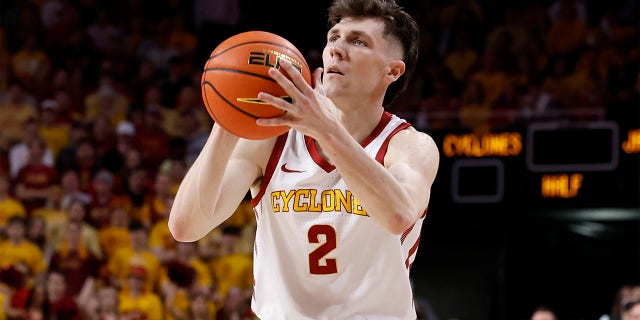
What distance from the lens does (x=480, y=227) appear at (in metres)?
9.20

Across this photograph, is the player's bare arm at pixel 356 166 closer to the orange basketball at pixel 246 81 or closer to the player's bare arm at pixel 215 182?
the orange basketball at pixel 246 81

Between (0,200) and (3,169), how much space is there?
72 cm

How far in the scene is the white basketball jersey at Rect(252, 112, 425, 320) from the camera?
11.5ft

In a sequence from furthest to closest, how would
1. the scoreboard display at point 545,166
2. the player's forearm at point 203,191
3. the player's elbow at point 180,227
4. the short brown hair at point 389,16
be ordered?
the scoreboard display at point 545,166 → the short brown hair at point 389,16 → the player's elbow at point 180,227 → the player's forearm at point 203,191

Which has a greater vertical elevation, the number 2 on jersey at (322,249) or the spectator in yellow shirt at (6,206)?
the number 2 on jersey at (322,249)

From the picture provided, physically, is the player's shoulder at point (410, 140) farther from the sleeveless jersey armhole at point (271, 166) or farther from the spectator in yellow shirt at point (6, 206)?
the spectator in yellow shirt at point (6, 206)

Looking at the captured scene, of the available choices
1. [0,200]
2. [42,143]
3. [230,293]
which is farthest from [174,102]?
[230,293]

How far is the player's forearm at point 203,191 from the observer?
10.6 ft

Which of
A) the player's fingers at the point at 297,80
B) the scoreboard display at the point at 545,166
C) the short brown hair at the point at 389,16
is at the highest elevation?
the short brown hair at the point at 389,16

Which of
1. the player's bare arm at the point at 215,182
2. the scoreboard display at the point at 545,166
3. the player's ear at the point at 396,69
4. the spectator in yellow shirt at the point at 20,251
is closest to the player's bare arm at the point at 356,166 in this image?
the player's bare arm at the point at 215,182

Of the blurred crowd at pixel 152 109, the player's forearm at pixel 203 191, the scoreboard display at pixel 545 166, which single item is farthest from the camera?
the blurred crowd at pixel 152 109

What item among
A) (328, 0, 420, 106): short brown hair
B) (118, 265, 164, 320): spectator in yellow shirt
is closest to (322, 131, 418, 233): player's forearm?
(328, 0, 420, 106): short brown hair

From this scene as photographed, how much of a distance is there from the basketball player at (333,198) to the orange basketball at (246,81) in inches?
11.8

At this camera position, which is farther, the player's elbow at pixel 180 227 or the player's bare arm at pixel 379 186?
the player's elbow at pixel 180 227
